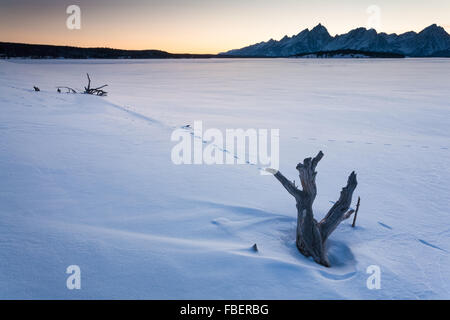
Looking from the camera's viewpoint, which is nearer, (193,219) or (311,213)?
(311,213)

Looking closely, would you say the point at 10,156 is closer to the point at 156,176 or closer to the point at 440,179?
the point at 156,176

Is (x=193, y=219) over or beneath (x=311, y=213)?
beneath

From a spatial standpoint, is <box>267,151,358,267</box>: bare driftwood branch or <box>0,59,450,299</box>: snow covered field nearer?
<box>0,59,450,299</box>: snow covered field

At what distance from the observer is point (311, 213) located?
3.73 metres

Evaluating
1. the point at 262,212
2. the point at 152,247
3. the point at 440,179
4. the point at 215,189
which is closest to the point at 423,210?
the point at 440,179

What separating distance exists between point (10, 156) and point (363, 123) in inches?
460

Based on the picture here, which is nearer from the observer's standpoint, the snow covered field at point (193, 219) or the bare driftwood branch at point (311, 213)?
the snow covered field at point (193, 219)

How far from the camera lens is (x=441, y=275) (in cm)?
351

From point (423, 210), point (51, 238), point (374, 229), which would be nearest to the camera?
point (51, 238)

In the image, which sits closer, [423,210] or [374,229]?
[374,229]

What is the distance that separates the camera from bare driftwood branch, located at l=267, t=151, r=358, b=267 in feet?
12.0

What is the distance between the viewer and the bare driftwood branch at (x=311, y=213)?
12.0 ft
